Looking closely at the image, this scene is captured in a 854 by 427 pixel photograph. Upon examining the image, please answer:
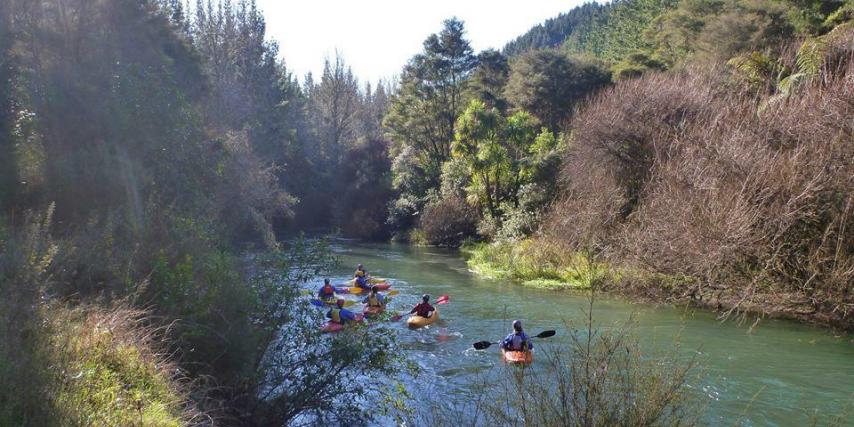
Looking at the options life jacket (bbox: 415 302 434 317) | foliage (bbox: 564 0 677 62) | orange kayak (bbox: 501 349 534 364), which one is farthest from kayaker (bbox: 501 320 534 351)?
foliage (bbox: 564 0 677 62)

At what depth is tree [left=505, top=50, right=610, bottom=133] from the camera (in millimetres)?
39406

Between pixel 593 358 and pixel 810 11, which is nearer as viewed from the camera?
pixel 593 358

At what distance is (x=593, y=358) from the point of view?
477 cm

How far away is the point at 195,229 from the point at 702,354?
9.36 metres

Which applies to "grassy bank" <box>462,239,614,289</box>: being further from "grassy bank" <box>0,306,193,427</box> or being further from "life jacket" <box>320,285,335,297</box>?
"grassy bank" <box>0,306,193,427</box>

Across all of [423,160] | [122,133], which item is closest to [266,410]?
[122,133]

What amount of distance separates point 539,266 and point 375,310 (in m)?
8.66

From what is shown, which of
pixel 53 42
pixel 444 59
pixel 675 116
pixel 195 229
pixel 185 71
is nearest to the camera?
pixel 195 229

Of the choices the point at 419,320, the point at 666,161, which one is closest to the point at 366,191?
the point at 666,161

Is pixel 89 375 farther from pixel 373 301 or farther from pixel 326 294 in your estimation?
pixel 326 294

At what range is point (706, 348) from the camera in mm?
12242

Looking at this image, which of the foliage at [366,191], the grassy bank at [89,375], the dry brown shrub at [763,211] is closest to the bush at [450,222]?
the foliage at [366,191]

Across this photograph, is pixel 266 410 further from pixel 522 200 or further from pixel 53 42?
pixel 522 200

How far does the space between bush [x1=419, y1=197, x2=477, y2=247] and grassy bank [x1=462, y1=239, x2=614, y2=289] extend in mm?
9231
